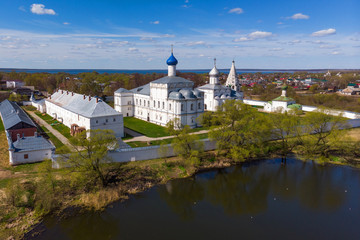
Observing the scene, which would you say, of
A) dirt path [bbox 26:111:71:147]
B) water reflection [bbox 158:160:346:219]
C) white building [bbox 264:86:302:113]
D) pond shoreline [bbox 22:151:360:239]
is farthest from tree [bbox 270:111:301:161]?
white building [bbox 264:86:302:113]

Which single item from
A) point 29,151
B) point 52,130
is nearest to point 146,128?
point 52,130

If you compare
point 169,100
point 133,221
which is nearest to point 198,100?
point 169,100

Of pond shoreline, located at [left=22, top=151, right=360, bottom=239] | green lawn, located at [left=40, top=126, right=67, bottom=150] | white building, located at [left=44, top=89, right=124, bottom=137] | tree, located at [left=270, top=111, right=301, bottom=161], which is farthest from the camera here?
white building, located at [left=44, top=89, right=124, bottom=137]

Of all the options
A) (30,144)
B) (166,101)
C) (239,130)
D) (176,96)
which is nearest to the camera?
(30,144)

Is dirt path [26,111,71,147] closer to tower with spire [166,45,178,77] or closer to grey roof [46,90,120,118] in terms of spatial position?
grey roof [46,90,120,118]

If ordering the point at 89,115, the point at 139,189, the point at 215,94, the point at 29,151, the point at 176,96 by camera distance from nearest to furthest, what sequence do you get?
the point at 139,189, the point at 29,151, the point at 89,115, the point at 176,96, the point at 215,94

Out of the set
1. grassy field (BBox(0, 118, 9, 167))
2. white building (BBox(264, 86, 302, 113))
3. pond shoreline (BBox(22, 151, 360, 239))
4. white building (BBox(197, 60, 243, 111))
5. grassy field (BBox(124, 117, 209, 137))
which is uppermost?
white building (BBox(197, 60, 243, 111))

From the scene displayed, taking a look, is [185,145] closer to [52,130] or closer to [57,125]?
[52,130]
